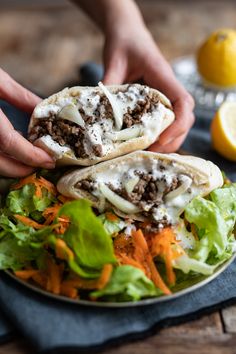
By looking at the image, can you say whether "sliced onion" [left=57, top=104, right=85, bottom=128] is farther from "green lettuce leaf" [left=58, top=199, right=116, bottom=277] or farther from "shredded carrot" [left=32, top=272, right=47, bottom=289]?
"shredded carrot" [left=32, top=272, right=47, bottom=289]

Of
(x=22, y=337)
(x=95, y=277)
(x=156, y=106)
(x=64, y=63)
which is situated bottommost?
(x=64, y=63)

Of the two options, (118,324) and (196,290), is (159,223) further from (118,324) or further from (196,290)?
(118,324)

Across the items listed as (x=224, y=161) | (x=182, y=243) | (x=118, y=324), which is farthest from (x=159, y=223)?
(x=224, y=161)

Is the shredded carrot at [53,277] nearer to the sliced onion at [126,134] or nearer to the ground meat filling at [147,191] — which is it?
the ground meat filling at [147,191]

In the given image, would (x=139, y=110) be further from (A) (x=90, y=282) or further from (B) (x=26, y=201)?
(A) (x=90, y=282)

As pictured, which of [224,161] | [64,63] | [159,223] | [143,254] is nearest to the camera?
[143,254]

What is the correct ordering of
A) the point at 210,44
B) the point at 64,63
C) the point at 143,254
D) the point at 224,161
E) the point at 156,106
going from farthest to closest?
the point at 64,63, the point at 210,44, the point at 224,161, the point at 156,106, the point at 143,254
